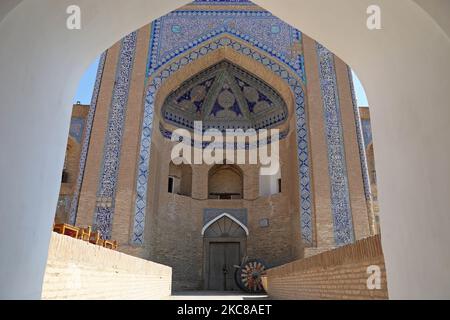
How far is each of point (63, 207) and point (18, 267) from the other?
7.40 metres

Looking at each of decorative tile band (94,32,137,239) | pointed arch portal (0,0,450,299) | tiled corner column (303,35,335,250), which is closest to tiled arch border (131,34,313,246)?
tiled corner column (303,35,335,250)

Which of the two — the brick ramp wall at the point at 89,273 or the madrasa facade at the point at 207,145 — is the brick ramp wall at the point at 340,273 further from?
the madrasa facade at the point at 207,145

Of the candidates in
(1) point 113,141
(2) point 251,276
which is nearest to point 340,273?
(2) point 251,276

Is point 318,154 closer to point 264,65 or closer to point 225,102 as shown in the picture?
point 264,65

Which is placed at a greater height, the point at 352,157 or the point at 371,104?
the point at 352,157

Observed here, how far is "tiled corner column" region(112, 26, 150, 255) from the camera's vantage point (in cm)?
715

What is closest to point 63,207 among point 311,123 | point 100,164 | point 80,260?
point 100,164

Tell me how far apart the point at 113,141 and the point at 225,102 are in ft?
10.8

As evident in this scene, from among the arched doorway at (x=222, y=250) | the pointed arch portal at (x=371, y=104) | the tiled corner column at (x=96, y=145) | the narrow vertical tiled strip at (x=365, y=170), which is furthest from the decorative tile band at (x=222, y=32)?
the pointed arch portal at (x=371, y=104)

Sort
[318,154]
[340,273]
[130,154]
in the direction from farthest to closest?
[318,154], [130,154], [340,273]

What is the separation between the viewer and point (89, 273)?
8.27ft

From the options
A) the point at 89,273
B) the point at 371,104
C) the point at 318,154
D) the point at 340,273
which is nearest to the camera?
the point at 371,104

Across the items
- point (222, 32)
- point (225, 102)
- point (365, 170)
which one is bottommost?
point (365, 170)

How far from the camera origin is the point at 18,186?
125cm
